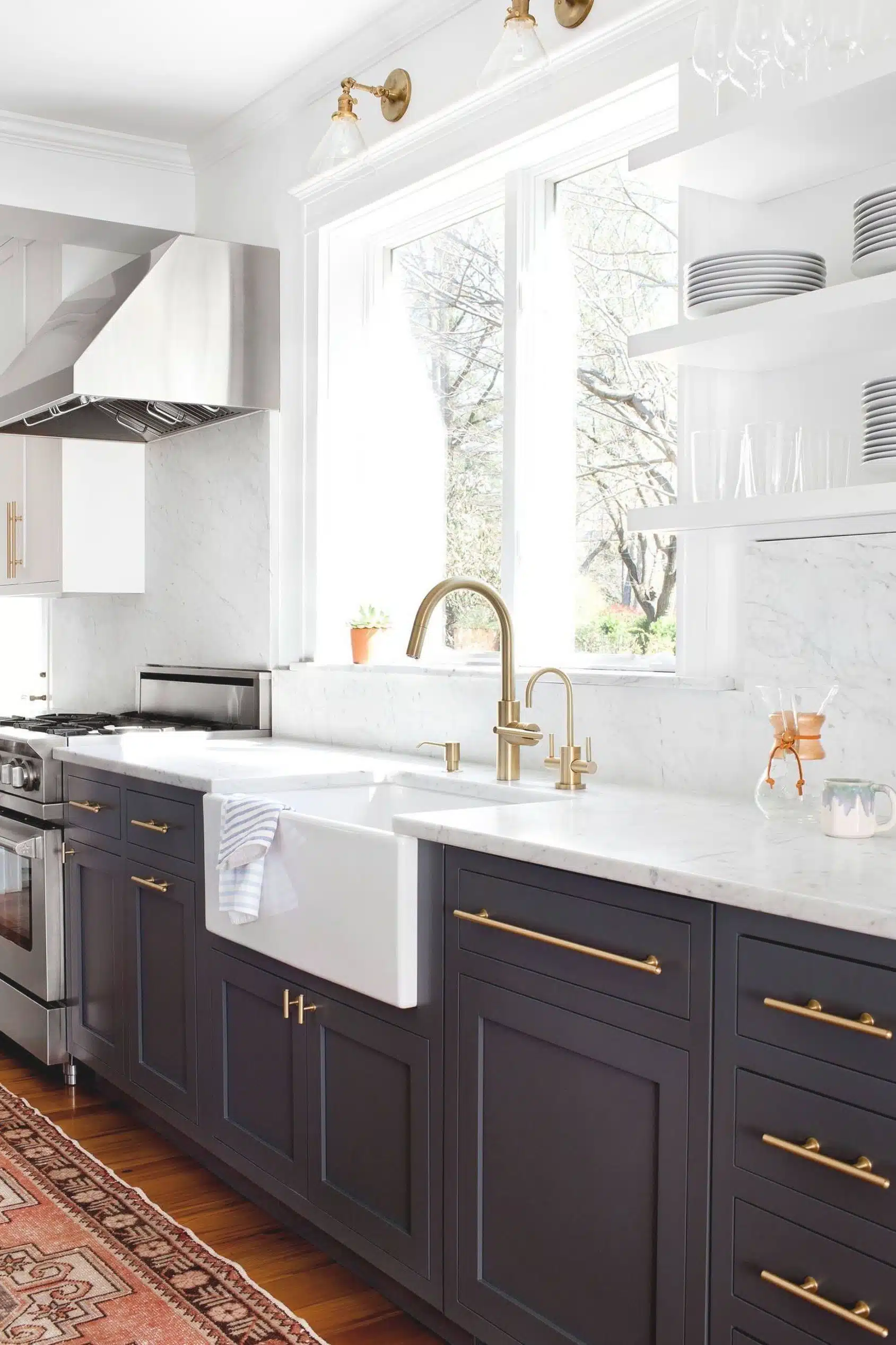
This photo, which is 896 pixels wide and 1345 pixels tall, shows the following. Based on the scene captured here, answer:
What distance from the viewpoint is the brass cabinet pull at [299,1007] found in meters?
2.35

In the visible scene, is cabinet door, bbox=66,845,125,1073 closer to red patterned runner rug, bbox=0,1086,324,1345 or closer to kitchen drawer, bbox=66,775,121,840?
kitchen drawer, bbox=66,775,121,840

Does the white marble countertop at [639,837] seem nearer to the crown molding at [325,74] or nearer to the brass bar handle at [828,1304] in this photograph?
the brass bar handle at [828,1304]

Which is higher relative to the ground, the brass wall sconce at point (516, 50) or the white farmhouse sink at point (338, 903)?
the brass wall sconce at point (516, 50)

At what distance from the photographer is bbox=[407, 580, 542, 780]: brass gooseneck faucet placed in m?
2.56

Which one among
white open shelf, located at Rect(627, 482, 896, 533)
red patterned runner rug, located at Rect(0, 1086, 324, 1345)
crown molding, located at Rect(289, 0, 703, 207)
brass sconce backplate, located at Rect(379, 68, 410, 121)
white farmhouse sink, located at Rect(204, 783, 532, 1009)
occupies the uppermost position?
brass sconce backplate, located at Rect(379, 68, 410, 121)

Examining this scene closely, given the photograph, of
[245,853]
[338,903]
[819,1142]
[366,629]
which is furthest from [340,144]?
[819,1142]

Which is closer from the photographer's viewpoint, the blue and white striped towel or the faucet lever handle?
the blue and white striped towel

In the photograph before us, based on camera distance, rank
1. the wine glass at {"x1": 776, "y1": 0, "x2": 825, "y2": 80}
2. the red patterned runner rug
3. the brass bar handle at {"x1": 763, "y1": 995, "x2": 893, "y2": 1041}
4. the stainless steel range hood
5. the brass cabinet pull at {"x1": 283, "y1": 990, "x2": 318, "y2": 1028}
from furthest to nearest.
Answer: the stainless steel range hood, the brass cabinet pull at {"x1": 283, "y1": 990, "x2": 318, "y2": 1028}, the red patterned runner rug, the wine glass at {"x1": 776, "y1": 0, "x2": 825, "y2": 80}, the brass bar handle at {"x1": 763, "y1": 995, "x2": 893, "y2": 1041}

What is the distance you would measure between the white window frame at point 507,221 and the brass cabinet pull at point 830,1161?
1.18 metres

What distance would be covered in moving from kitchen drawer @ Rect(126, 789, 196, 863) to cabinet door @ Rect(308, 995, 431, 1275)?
63 centimetres

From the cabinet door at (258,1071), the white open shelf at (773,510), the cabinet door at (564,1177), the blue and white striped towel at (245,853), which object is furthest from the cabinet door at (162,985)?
the white open shelf at (773,510)

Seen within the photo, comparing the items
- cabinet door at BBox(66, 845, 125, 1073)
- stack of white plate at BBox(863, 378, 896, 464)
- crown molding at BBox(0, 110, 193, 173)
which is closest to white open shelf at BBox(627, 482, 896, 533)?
stack of white plate at BBox(863, 378, 896, 464)

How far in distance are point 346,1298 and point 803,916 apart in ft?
4.48

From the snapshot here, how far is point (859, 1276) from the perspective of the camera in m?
1.38
